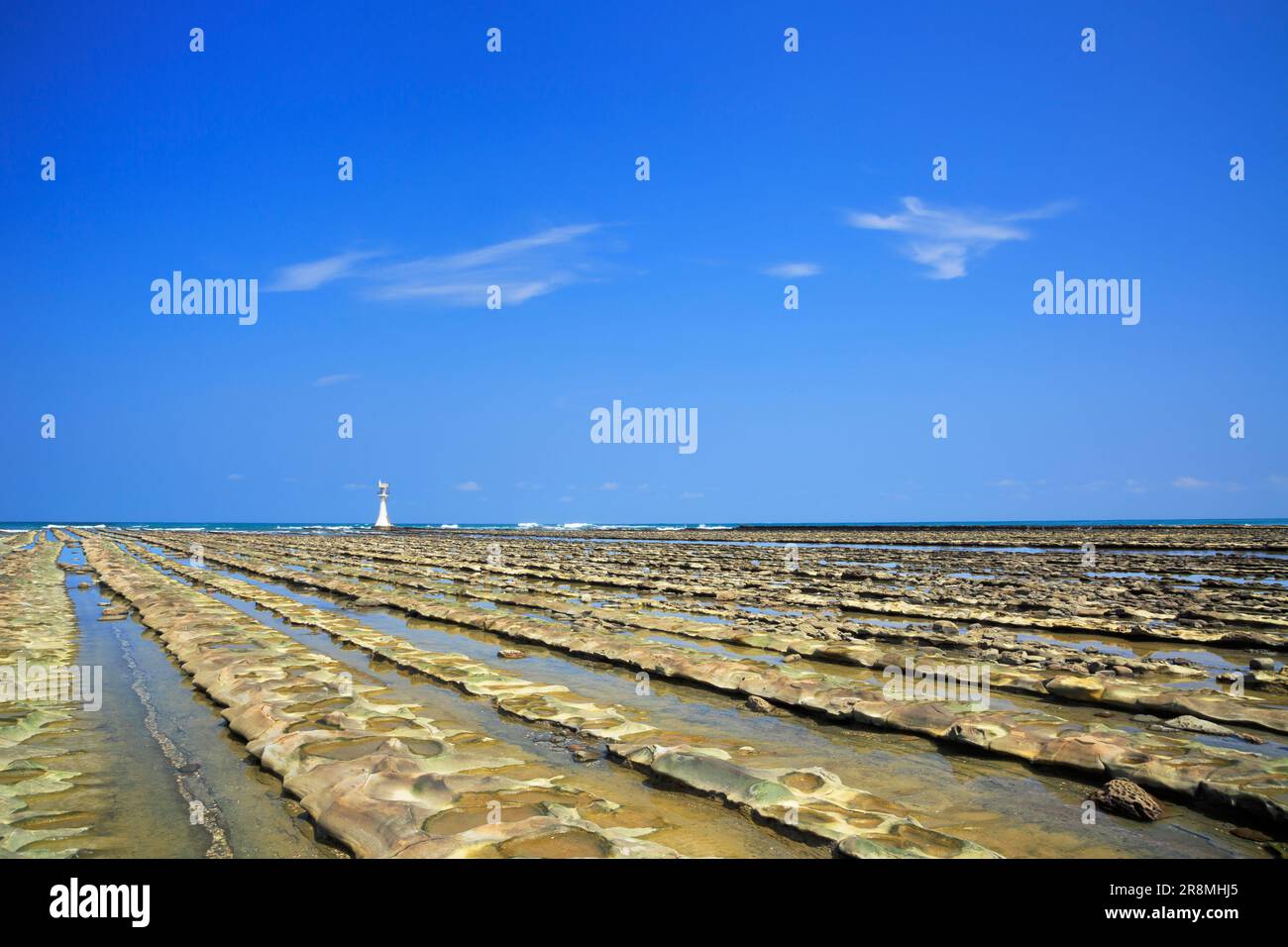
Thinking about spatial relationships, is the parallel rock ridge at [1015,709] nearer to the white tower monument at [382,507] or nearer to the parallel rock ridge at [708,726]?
the parallel rock ridge at [708,726]

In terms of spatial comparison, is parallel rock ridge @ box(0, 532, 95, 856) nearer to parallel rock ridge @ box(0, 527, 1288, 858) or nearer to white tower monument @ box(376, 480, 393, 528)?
parallel rock ridge @ box(0, 527, 1288, 858)

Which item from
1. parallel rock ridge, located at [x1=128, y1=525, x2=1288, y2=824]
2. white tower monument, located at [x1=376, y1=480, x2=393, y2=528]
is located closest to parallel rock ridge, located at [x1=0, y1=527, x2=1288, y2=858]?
parallel rock ridge, located at [x1=128, y1=525, x2=1288, y2=824]

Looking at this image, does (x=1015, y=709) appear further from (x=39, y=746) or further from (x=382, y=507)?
(x=382, y=507)

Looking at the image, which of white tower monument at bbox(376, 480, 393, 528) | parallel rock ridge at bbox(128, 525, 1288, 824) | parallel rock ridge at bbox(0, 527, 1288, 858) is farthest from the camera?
white tower monument at bbox(376, 480, 393, 528)

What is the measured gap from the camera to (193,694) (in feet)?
29.2

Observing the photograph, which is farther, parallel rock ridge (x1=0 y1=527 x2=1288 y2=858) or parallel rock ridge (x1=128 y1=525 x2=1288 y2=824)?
parallel rock ridge (x1=128 y1=525 x2=1288 y2=824)

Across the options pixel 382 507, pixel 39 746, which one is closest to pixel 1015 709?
pixel 39 746

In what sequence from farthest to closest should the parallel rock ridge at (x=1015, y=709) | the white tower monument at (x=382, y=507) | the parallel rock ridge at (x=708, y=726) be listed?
1. the white tower monument at (x=382, y=507)
2. the parallel rock ridge at (x=1015, y=709)
3. the parallel rock ridge at (x=708, y=726)

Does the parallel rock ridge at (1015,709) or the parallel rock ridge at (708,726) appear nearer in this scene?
the parallel rock ridge at (708,726)

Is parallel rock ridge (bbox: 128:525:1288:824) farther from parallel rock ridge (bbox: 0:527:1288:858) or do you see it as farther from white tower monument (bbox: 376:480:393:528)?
white tower monument (bbox: 376:480:393:528)

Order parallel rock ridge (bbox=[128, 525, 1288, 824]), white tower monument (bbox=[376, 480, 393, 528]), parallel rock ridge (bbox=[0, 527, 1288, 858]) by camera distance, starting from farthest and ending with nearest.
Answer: white tower monument (bbox=[376, 480, 393, 528])
parallel rock ridge (bbox=[128, 525, 1288, 824])
parallel rock ridge (bbox=[0, 527, 1288, 858])

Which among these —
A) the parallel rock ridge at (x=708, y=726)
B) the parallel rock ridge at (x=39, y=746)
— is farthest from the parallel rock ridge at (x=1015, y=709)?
the parallel rock ridge at (x=39, y=746)
